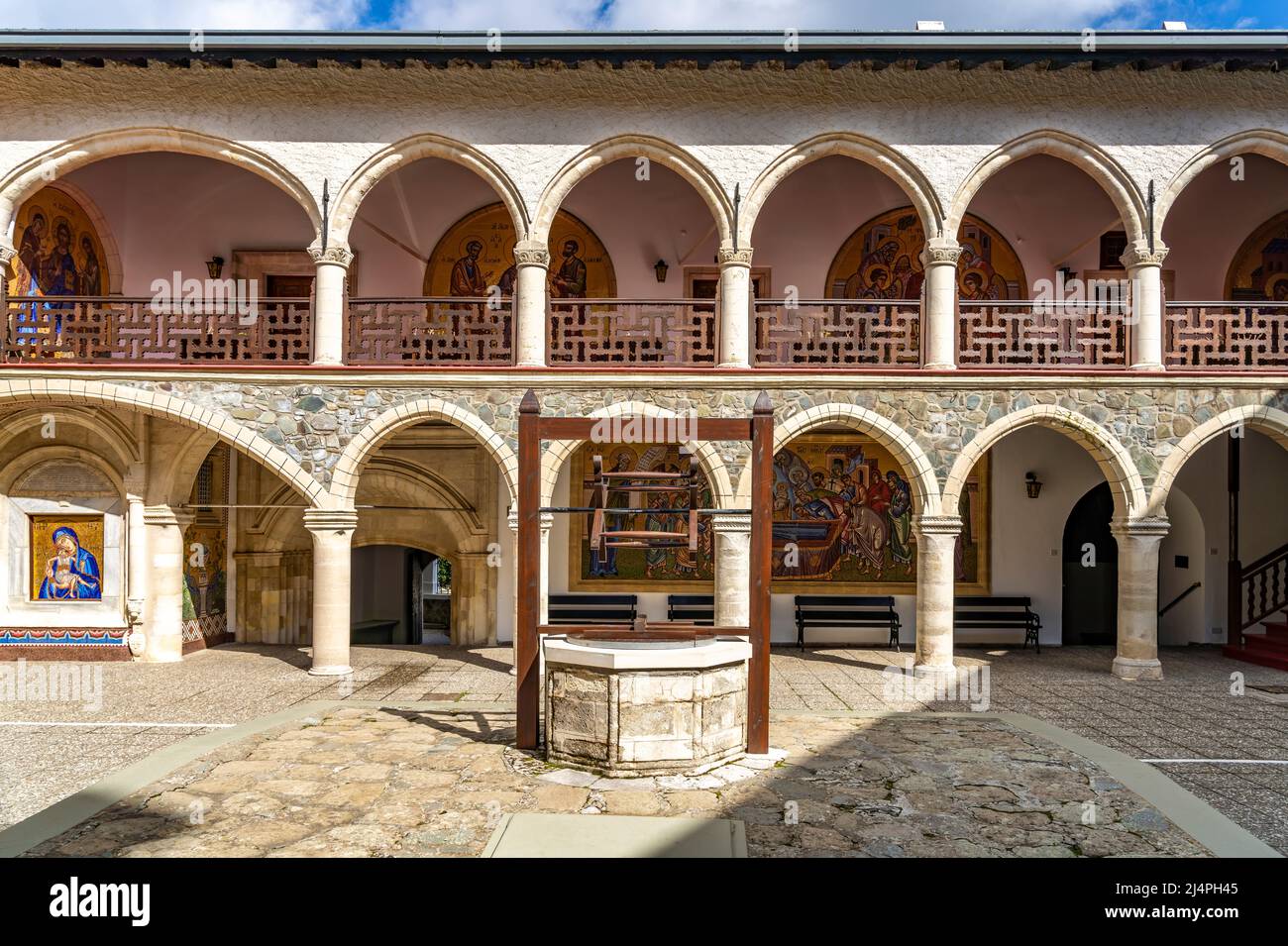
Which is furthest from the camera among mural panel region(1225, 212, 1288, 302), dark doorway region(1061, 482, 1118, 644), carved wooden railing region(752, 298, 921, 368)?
dark doorway region(1061, 482, 1118, 644)

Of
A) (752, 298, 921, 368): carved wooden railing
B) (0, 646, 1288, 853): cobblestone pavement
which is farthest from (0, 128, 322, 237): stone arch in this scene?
(752, 298, 921, 368): carved wooden railing

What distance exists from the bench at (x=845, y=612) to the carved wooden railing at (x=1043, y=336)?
360 centimetres

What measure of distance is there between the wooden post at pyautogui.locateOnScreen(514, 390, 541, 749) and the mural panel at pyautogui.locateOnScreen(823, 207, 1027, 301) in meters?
7.27

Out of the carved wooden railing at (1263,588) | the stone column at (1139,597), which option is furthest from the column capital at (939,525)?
the carved wooden railing at (1263,588)

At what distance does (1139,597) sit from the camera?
9945 mm

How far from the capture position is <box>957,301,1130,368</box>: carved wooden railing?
10039 millimetres

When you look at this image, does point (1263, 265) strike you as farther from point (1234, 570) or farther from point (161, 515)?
point (161, 515)

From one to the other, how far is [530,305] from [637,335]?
127cm

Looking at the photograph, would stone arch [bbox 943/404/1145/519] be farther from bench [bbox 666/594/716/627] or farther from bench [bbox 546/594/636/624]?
bench [bbox 546/594/636/624]

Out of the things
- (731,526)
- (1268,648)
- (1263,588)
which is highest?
(731,526)

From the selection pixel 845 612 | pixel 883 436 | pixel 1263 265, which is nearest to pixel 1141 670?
pixel 845 612

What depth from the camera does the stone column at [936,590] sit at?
389 inches

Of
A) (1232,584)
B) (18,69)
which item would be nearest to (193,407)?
(18,69)

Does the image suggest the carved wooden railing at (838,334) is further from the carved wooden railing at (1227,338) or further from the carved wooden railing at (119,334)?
the carved wooden railing at (119,334)
